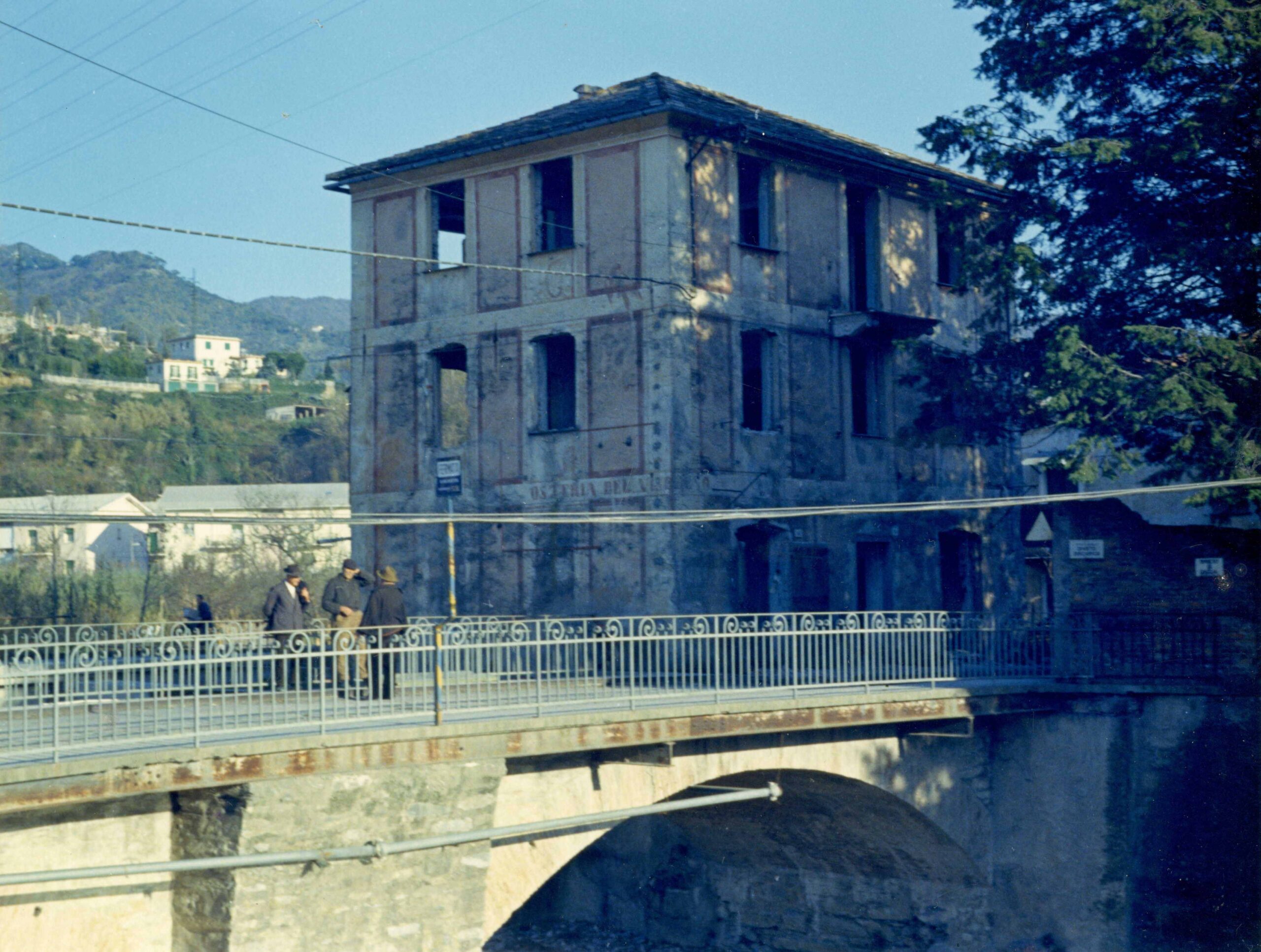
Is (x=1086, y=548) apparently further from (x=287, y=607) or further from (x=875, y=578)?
(x=287, y=607)

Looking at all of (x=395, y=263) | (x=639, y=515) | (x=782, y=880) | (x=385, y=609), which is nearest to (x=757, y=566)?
(x=639, y=515)

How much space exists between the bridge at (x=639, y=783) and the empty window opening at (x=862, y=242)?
6338 millimetres

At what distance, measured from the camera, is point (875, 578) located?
27.4 meters

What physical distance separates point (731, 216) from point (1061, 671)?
911 cm

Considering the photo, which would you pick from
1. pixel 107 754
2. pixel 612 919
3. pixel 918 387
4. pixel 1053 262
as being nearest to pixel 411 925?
pixel 107 754

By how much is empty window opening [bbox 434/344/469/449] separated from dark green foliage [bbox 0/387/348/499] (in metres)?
9.30

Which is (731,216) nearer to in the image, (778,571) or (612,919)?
(778,571)

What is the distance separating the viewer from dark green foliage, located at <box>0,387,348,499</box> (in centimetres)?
6762

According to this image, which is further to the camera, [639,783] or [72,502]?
[72,502]

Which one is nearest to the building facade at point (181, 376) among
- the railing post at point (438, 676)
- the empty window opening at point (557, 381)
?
the empty window opening at point (557, 381)

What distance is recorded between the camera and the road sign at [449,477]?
76.6ft

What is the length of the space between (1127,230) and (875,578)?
837 cm

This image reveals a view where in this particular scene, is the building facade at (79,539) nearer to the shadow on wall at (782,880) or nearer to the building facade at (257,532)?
the building facade at (257,532)

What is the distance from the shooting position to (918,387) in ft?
92.2
